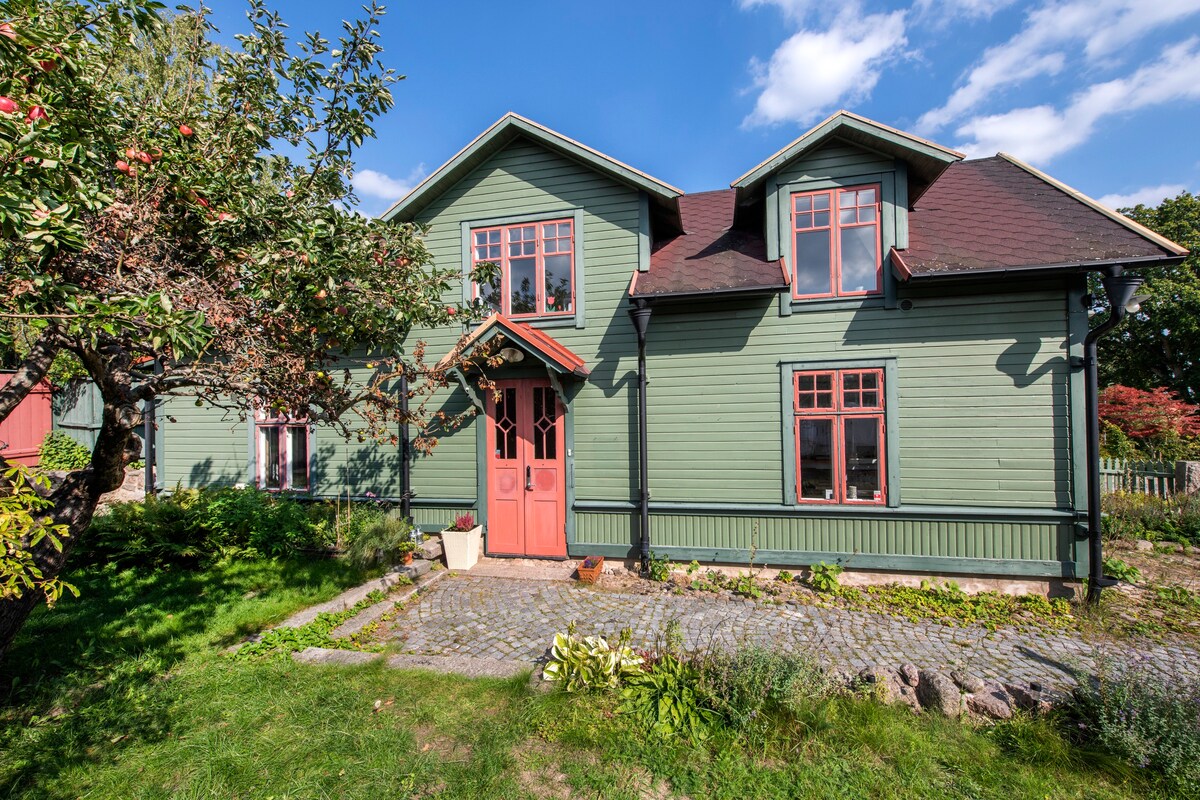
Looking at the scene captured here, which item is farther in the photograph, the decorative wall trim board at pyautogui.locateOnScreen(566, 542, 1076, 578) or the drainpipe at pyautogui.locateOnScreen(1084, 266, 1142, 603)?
the decorative wall trim board at pyautogui.locateOnScreen(566, 542, 1076, 578)

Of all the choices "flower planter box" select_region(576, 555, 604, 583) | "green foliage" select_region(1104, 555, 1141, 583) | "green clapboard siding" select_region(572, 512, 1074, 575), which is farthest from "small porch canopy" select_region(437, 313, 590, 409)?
"green foliage" select_region(1104, 555, 1141, 583)

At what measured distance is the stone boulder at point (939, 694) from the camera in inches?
141

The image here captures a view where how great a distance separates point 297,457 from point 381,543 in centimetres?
339

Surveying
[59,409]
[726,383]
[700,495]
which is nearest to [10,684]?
[700,495]

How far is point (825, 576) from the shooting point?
21.7 feet

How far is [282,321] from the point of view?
395cm

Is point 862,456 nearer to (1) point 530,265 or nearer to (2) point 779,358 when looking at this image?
(2) point 779,358

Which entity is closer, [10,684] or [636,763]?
[636,763]

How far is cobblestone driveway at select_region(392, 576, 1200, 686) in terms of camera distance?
473 centimetres

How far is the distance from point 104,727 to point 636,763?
3.70 metres

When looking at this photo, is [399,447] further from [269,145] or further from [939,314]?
[939,314]

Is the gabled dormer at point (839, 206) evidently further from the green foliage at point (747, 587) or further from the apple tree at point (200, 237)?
the apple tree at point (200, 237)

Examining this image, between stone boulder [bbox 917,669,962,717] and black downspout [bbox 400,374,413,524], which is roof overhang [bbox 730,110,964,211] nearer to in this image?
stone boulder [bbox 917,669,962,717]

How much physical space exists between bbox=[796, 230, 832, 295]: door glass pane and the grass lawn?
5.17 m
